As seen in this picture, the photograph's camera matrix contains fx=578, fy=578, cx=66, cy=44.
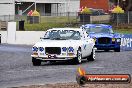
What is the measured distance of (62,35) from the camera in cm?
2180

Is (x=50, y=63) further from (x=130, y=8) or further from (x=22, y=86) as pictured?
(x=130, y=8)

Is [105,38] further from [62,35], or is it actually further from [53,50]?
[53,50]

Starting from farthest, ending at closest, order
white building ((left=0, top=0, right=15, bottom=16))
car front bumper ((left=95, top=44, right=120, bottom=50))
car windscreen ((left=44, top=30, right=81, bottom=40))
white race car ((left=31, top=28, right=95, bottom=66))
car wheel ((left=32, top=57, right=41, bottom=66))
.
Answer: white building ((left=0, top=0, right=15, bottom=16))
car front bumper ((left=95, top=44, right=120, bottom=50))
car windscreen ((left=44, top=30, right=81, bottom=40))
car wheel ((left=32, top=57, right=41, bottom=66))
white race car ((left=31, top=28, right=95, bottom=66))

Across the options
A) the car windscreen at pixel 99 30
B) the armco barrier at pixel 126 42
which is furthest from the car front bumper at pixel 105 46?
the armco barrier at pixel 126 42

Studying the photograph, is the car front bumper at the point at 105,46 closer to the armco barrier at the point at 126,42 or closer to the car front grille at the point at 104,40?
the car front grille at the point at 104,40

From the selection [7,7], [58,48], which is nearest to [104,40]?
[58,48]

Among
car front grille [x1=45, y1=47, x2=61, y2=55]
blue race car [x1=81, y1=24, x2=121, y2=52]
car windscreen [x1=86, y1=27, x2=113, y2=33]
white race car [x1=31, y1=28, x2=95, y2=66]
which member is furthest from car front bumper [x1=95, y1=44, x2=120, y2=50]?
car front grille [x1=45, y1=47, x2=61, y2=55]

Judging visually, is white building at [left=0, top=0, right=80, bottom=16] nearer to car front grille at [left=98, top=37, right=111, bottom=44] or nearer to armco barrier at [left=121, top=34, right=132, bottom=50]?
armco barrier at [left=121, top=34, right=132, bottom=50]

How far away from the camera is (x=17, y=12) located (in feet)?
279

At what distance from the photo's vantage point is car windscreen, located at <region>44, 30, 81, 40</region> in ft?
70.9

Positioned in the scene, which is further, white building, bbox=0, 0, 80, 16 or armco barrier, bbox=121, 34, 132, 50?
white building, bbox=0, 0, 80, 16

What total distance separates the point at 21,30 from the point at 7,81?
32.4 m

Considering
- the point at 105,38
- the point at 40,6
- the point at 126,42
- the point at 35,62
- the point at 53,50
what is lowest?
the point at 126,42

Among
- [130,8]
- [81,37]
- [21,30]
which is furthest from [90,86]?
[130,8]
